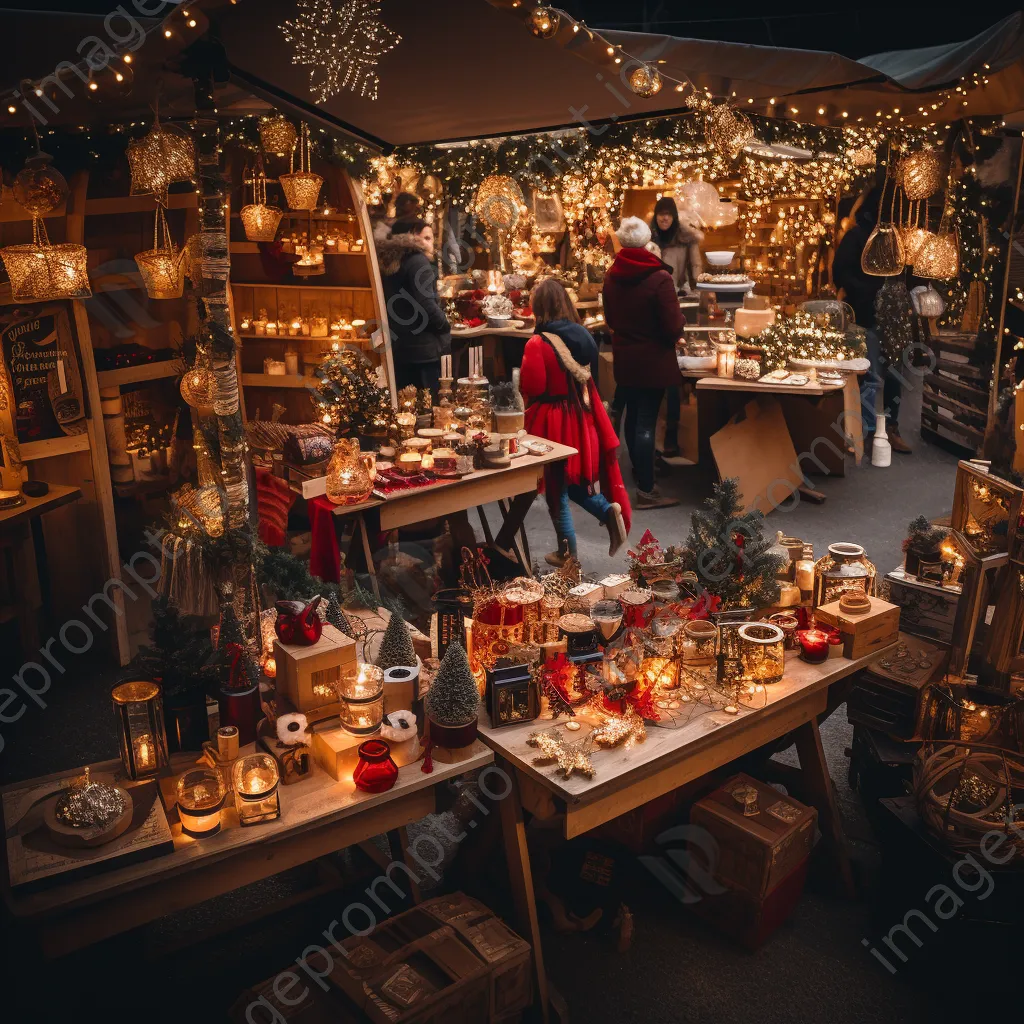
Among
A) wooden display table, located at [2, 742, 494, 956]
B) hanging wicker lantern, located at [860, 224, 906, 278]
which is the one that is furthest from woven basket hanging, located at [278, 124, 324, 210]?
wooden display table, located at [2, 742, 494, 956]

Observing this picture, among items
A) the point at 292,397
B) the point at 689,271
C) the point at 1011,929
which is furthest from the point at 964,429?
→ the point at 1011,929

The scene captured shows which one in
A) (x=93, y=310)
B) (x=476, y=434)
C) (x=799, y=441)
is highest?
(x=93, y=310)

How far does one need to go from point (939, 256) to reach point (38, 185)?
4325 mm

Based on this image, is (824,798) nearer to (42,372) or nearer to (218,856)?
(218,856)

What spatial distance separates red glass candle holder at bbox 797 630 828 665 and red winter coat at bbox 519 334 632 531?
249 cm

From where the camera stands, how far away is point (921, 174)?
5.16 metres

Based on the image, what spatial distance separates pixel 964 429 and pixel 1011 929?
5.58 m

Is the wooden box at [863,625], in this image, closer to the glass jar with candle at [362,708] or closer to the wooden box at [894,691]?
the wooden box at [894,691]

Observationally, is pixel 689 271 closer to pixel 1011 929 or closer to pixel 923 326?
pixel 923 326

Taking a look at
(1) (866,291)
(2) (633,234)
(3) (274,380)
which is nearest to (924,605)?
(2) (633,234)

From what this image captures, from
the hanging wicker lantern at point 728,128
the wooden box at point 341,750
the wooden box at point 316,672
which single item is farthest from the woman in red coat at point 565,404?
the wooden box at point 341,750

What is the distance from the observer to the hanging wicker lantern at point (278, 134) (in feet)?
16.2

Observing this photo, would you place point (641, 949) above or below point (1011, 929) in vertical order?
below

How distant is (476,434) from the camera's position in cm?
496
